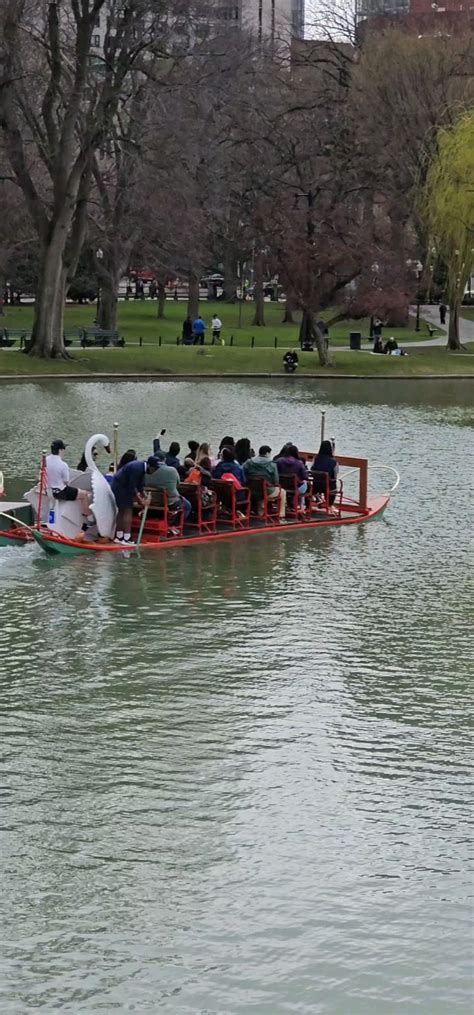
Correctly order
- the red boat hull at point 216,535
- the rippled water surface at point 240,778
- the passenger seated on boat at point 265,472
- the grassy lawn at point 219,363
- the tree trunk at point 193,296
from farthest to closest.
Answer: the tree trunk at point 193,296
the grassy lawn at point 219,363
the passenger seated on boat at point 265,472
the red boat hull at point 216,535
the rippled water surface at point 240,778

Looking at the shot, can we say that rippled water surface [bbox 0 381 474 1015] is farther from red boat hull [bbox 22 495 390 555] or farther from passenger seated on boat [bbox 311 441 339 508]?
passenger seated on boat [bbox 311 441 339 508]

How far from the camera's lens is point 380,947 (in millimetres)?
10938

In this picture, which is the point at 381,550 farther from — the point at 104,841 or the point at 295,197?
the point at 295,197

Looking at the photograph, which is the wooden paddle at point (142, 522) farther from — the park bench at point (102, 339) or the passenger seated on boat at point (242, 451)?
the park bench at point (102, 339)

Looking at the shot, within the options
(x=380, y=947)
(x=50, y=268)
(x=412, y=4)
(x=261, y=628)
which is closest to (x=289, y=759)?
(x=380, y=947)

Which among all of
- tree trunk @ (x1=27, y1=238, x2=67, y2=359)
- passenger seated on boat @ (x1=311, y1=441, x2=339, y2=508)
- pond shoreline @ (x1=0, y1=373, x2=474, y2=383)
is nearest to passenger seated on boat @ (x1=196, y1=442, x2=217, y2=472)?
passenger seated on boat @ (x1=311, y1=441, x2=339, y2=508)

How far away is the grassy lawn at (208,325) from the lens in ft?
243

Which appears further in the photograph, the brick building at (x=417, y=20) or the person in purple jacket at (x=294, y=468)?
the brick building at (x=417, y=20)

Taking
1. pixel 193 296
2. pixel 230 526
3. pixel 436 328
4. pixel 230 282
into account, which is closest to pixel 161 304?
pixel 193 296

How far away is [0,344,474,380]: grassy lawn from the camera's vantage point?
55562mm

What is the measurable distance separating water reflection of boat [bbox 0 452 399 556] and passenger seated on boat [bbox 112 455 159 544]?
12.3 inches

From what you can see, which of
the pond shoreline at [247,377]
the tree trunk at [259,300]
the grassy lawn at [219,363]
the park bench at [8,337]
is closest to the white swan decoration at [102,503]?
the pond shoreline at [247,377]

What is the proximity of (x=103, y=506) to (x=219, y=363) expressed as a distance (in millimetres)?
36827

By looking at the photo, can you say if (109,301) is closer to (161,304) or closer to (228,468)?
(161,304)
